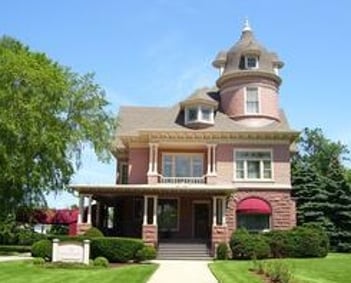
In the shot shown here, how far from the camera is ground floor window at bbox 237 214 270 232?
3781cm

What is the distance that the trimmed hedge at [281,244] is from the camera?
31812mm

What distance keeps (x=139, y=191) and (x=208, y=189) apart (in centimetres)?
402

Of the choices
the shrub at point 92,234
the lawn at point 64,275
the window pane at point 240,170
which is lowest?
the lawn at point 64,275

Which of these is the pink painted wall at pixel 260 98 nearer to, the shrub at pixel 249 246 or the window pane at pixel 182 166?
the window pane at pixel 182 166

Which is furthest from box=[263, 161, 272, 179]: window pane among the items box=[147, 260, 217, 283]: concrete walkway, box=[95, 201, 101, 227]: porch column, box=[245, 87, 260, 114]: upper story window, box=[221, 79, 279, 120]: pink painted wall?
box=[147, 260, 217, 283]: concrete walkway

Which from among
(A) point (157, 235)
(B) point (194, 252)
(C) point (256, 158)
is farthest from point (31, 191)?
(C) point (256, 158)

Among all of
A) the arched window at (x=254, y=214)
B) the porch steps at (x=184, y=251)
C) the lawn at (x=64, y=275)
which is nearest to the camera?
the lawn at (x=64, y=275)

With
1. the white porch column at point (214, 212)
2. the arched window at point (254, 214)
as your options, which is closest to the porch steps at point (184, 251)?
the white porch column at point (214, 212)

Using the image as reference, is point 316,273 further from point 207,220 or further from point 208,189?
point 207,220

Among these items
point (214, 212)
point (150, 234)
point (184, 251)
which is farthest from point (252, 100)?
point (184, 251)

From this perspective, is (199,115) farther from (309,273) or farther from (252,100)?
(309,273)

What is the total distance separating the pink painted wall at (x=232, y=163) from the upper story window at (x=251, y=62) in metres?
5.85

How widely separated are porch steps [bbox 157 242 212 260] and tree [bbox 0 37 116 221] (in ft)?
28.2

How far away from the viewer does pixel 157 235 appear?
3522 centimetres
